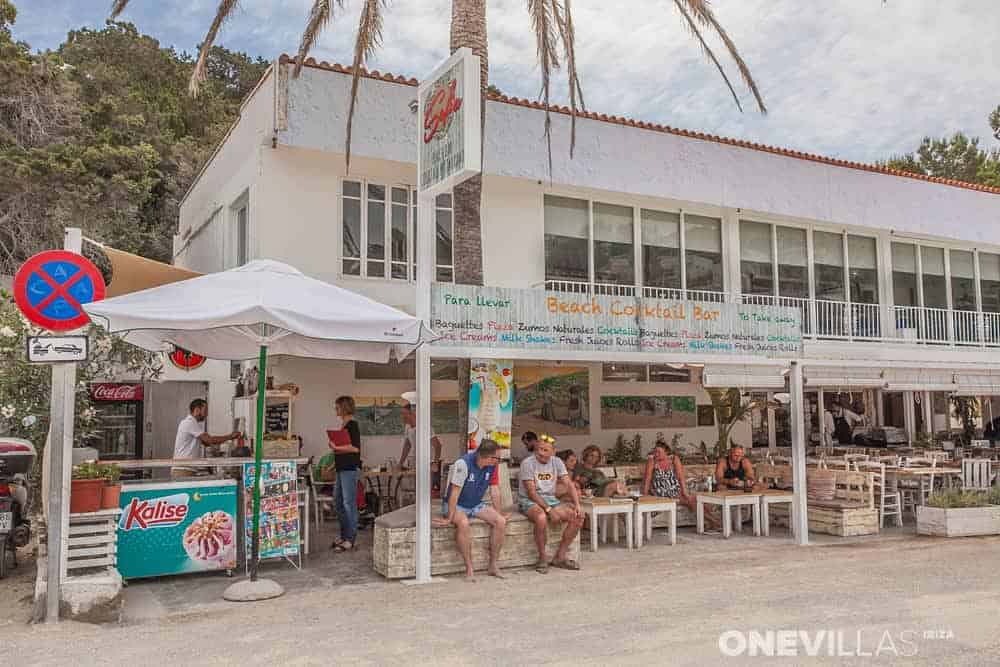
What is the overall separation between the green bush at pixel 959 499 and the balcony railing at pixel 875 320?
4.43m

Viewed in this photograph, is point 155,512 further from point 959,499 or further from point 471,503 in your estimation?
point 959,499

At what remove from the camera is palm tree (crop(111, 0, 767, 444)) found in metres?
9.12

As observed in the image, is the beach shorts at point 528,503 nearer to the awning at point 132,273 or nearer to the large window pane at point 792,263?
the awning at point 132,273

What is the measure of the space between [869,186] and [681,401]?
235 inches

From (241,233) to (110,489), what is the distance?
683 cm

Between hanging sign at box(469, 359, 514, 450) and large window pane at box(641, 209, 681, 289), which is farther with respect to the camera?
large window pane at box(641, 209, 681, 289)

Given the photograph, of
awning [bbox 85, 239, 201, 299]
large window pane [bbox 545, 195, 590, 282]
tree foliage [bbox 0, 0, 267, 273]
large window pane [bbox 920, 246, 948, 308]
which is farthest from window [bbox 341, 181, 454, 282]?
large window pane [bbox 920, 246, 948, 308]

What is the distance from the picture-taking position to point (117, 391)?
16.6 metres

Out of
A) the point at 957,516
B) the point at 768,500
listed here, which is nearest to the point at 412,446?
the point at 768,500

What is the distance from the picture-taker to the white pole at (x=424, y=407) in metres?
8.02

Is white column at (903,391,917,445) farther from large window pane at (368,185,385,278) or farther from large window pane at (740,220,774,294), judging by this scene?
large window pane at (368,185,385,278)

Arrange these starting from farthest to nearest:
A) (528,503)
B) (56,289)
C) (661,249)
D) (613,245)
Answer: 1. (661,249)
2. (613,245)
3. (528,503)
4. (56,289)

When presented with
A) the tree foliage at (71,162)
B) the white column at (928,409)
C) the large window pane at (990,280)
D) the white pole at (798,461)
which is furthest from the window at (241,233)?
the white column at (928,409)

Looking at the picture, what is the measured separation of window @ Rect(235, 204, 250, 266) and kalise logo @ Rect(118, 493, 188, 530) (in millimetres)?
5654
